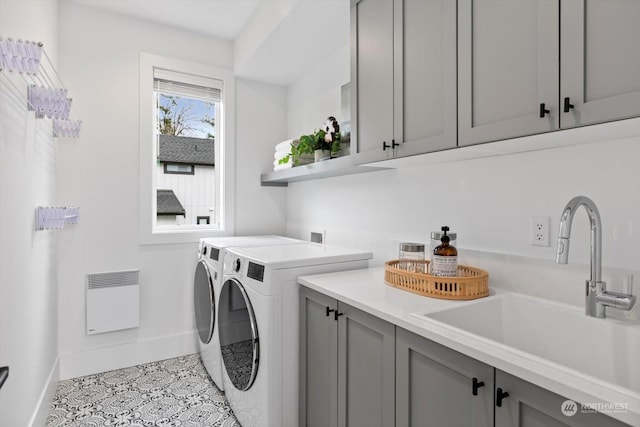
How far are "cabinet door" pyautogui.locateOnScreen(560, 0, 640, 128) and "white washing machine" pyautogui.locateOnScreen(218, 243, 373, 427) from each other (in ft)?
3.88

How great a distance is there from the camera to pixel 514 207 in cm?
142

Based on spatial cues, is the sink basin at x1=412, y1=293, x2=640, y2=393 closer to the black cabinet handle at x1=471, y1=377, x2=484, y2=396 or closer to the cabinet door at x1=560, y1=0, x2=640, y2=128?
the black cabinet handle at x1=471, y1=377, x2=484, y2=396

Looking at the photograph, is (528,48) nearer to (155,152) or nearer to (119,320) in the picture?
(155,152)

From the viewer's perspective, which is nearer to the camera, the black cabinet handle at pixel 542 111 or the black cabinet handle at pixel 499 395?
the black cabinet handle at pixel 499 395

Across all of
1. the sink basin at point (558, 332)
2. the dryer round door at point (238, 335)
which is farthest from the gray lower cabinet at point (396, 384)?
the dryer round door at point (238, 335)

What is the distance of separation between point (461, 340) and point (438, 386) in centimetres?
18

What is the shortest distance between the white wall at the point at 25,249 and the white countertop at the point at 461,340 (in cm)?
118

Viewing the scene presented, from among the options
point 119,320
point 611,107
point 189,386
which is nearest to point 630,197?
point 611,107

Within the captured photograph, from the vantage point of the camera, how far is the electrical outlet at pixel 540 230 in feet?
4.30

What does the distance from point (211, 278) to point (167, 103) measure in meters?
1.56

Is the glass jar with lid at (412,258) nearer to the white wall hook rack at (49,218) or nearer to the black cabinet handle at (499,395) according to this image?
the black cabinet handle at (499,395)

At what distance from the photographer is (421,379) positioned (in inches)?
41.9

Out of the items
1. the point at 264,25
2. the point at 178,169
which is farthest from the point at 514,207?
the point at 178,169

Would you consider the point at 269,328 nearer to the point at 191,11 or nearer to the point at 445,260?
the point at 445,260
